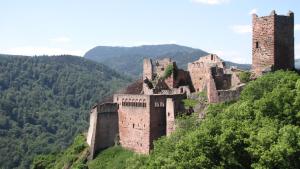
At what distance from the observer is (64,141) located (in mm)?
189750

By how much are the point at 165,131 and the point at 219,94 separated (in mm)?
7703

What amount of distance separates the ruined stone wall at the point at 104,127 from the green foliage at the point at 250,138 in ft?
60.1

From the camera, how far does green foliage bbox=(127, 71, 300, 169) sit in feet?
113

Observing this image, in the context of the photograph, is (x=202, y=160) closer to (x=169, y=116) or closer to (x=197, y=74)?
(x=169, y=116)

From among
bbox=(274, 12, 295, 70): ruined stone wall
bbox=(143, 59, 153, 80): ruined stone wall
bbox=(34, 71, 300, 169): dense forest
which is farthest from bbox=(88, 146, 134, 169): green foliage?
bbox=(274, 12, 295, 70): ruined stone wall

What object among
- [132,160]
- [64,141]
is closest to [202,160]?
[132,160]

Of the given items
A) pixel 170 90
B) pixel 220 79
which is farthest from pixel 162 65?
pixel 220 79

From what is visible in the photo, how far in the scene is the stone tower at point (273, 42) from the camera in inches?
1950

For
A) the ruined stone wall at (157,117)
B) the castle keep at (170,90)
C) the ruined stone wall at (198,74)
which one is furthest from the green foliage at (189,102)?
the ruined stone wall at (198,74)

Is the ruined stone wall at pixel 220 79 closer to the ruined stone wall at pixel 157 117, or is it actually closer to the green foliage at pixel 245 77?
the green foliage at pixel 245 77

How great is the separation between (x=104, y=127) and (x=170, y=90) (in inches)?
341

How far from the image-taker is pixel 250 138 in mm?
36281

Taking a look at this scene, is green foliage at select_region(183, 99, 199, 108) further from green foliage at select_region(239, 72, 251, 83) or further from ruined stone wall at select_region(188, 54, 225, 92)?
green foliage at select_region(239, 72, 251, 83)

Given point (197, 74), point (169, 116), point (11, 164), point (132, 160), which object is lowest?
point (11, 164)
